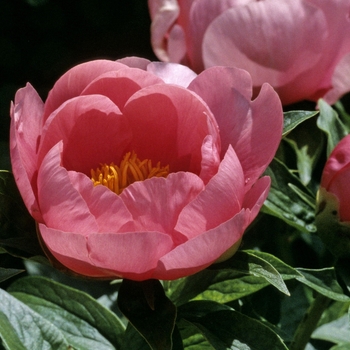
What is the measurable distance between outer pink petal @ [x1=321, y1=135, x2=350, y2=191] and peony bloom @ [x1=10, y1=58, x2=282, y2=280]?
0.11 meters

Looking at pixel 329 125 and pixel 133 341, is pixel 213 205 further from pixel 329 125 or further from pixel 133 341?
pixel 329 125

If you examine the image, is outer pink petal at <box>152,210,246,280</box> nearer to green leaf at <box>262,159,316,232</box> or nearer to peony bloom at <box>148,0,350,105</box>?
green leaf at <box>262,159,316,232</box>

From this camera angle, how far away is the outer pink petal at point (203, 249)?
500 mm

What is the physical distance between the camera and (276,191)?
72 centimetres

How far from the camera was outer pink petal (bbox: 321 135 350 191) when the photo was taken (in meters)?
0.65

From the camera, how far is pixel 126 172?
0.62m

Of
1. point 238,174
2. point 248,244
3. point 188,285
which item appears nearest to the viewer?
point 238,174

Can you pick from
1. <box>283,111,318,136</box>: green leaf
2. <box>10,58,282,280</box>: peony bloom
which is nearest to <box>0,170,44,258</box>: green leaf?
<box>10,58,282,280</box>: peony bloom

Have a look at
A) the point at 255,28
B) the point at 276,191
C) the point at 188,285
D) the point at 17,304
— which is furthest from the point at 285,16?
the point at 17,304

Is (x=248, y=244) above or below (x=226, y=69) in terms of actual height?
below

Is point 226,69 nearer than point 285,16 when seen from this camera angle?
Yes

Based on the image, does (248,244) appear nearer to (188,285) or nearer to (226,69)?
(188,285)

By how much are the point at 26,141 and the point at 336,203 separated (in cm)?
30

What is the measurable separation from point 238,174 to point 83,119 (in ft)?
0.51
